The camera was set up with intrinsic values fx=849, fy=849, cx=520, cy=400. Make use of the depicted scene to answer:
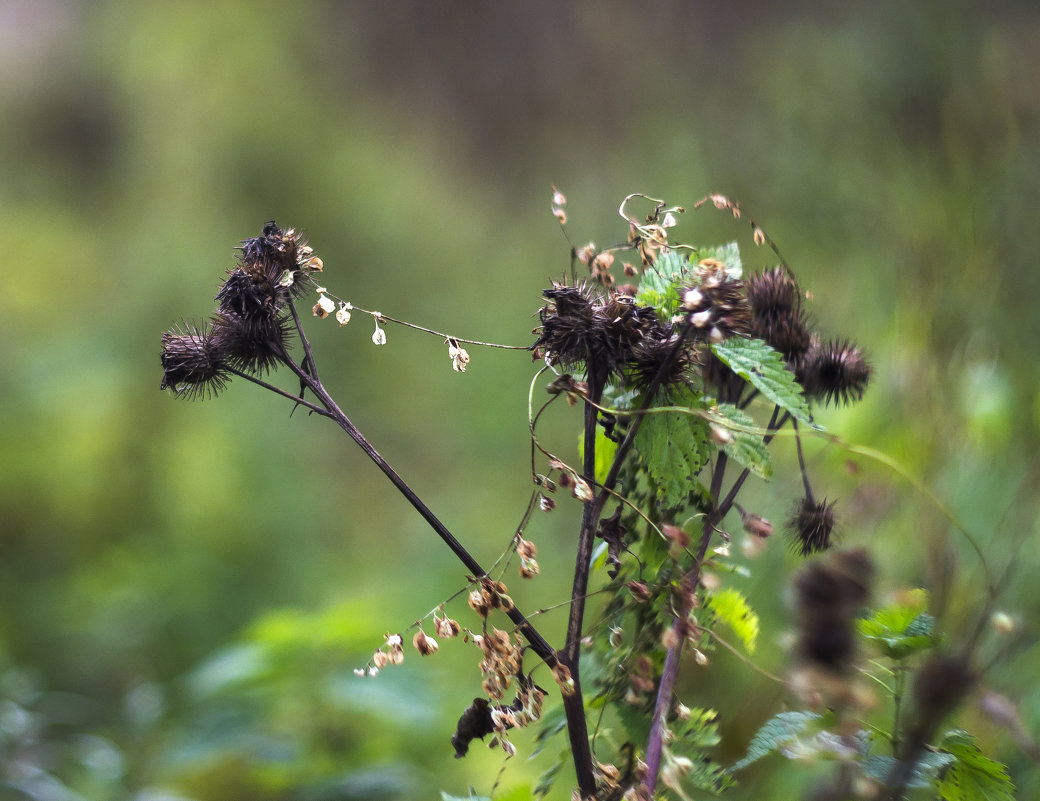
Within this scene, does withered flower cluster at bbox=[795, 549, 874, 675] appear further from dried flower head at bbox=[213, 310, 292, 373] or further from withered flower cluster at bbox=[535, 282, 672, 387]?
dried flower head at bbox=[213, 310, 292, 373]

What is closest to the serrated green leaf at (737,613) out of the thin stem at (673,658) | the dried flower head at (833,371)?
the thin stem at (673,658)

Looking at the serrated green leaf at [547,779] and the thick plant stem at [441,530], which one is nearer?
the thick plant stem at [441,530]

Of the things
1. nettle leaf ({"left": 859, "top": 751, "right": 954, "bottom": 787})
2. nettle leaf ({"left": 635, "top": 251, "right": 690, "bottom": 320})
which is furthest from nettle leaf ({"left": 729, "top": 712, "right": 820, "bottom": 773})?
nettle leaf ({"left": 635, "top": 251, "right": 690, "bottom": 320})

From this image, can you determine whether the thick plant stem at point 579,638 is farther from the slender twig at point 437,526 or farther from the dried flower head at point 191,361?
the dried flower head at point 191,361

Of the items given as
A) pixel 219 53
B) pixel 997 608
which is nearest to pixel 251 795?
pixel 997 608

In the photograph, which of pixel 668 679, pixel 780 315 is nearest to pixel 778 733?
pixel 668 679
